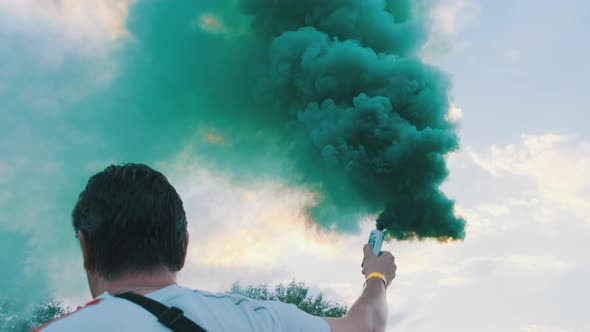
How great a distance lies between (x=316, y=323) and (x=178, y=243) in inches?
20.7

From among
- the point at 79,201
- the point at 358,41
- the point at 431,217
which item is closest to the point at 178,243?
the point at 79,201

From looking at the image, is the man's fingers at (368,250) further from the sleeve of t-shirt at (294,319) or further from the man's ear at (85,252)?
the man's ear at (85,252)

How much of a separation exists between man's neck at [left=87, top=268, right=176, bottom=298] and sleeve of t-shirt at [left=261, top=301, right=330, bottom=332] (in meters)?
0.33

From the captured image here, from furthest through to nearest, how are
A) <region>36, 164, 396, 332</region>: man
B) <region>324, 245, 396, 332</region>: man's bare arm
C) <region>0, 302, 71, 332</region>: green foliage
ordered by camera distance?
<region>0, 302, 71, 332</region>: green foliage, <region>324, 245, 396, 332</region>: man's bare arm, <region>36, 164, 396, 332</region>: man

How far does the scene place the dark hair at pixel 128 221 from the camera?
1720mm

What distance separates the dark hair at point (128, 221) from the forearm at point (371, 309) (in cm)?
71

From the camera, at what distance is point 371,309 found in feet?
6.98

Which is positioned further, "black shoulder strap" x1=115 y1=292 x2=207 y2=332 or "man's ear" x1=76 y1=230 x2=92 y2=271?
"man's ear" x1=76 y1=230 x2=92 y2=271

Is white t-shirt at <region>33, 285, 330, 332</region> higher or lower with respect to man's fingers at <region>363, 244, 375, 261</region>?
lower

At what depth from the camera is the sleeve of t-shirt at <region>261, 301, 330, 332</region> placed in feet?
5.79

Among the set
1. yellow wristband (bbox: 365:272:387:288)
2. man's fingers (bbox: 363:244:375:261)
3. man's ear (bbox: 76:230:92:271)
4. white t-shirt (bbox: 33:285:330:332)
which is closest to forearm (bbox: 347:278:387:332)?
yellow wristband (bbox: 365:272:387:288)

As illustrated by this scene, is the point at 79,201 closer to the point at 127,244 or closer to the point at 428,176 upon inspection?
the point at 127,244

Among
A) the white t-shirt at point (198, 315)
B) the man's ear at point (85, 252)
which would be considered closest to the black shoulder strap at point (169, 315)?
the white t-shirt at point (198, 315)

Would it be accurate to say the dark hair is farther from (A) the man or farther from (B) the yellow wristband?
(B) the yellow wristband
